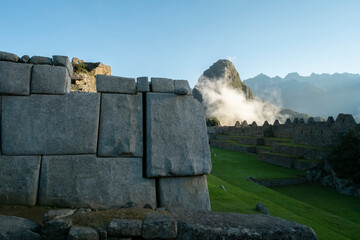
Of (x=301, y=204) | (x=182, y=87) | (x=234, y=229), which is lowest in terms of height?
(x=301, y=204)

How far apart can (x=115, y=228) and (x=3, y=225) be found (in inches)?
49.4

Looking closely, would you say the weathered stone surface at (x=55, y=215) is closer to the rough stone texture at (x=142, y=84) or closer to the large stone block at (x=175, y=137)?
the large stone block at (x=175, y=137)

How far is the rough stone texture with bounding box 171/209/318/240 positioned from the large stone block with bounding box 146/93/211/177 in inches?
37.7

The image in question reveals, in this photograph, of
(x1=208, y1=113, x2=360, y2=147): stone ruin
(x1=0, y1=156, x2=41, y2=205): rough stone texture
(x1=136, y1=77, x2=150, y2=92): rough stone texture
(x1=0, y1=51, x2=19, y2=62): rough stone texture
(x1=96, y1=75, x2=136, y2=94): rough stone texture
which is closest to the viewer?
(x1=0, y1=156, x2=41, y2=205): rough stone texture

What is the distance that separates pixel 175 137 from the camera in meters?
3.84

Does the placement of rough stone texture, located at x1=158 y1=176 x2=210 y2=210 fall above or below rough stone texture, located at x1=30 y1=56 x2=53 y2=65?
below

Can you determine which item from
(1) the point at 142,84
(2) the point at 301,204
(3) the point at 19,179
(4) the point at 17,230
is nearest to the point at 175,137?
(1) the point at 142,84

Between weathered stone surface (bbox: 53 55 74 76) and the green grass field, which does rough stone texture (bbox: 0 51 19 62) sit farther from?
the green grass field

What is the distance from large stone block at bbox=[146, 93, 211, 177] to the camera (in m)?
3.72

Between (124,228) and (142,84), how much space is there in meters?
2.27

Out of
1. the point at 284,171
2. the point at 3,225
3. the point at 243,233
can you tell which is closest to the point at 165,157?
the point at 243,233

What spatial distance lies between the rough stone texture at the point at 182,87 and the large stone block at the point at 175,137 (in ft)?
0.29

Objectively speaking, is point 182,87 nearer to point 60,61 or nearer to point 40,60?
point 60,61

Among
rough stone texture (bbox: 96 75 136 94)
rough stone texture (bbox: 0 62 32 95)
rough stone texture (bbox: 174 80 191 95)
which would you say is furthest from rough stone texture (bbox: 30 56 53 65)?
rough stone texture (bbox: 174 80 191 95)
